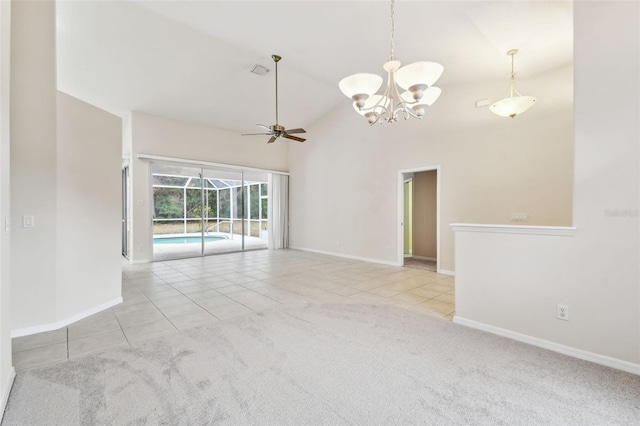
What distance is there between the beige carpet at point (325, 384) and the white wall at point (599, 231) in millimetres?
271

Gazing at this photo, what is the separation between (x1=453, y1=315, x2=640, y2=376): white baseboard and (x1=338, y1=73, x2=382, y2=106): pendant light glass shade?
8.35 ft

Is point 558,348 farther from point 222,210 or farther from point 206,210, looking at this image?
point 222,210

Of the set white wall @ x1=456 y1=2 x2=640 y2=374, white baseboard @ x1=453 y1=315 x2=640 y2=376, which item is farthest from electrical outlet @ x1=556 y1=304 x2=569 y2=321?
white baseboard @ x1=453 y1=315 x2=640 y2=376

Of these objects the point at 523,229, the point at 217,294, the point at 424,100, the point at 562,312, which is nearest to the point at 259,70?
the point at 424,100

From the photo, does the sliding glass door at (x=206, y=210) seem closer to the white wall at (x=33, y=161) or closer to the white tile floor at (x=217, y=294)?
the white tile floor at (x=217, y=294)

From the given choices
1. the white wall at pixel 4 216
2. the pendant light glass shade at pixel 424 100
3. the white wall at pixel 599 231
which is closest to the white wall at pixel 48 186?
the white wall at pixel 4 216

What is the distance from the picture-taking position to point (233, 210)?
8.72 meters

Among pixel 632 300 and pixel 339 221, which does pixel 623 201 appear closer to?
pixel 632 300

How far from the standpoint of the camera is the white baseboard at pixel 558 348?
2145mm

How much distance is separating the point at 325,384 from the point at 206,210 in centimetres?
637

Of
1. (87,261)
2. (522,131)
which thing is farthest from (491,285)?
(87,261)

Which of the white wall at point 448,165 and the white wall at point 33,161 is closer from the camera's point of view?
the white wall at point 33,161

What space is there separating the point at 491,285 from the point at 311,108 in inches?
239

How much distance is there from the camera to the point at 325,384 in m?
1.95
